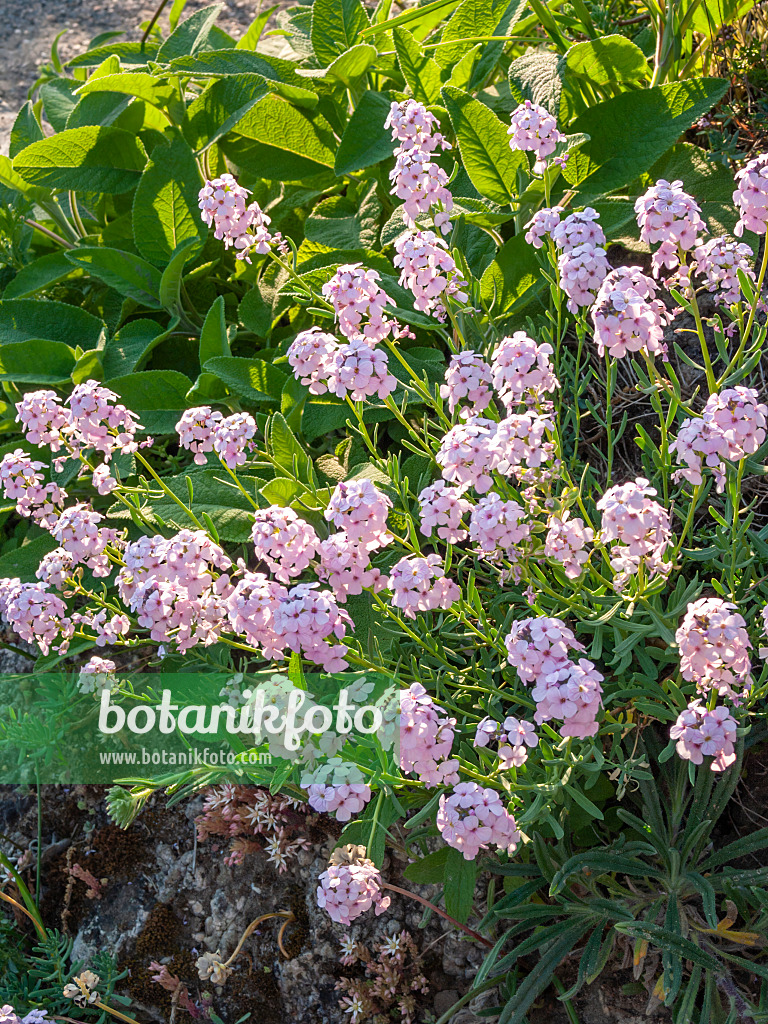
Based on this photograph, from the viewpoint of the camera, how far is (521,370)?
157cm

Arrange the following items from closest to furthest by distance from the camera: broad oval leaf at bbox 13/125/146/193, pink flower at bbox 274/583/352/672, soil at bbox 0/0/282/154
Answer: pink flower at bbox 274/583/352/672, broad oval leaf at bbox 13/125/146/193, soil at bbox 0/0/282/154

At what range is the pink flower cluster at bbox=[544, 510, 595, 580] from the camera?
147 cm

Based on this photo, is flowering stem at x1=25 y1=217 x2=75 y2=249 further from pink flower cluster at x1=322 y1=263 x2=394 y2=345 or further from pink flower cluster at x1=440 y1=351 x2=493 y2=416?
pink flower cluster at x1=440 y1=351 x2=493 y2=416

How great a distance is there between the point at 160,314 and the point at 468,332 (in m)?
1.45

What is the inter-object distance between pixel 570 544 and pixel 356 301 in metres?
0.58

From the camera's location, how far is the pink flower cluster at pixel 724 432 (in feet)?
4.42

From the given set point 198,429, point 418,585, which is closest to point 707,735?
point 418,585

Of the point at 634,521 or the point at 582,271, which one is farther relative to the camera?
the point at 582,271

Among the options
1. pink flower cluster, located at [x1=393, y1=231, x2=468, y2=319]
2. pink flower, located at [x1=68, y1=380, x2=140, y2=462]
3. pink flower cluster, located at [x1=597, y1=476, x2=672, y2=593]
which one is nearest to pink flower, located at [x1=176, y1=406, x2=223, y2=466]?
pink flower, located at [x1=68, y1=380, x2=140, y2=462]

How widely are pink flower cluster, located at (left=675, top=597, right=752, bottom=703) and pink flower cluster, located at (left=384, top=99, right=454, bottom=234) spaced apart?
93 centimetres

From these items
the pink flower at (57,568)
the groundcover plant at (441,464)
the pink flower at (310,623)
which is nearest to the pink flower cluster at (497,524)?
the groundcover plant at (441,464)

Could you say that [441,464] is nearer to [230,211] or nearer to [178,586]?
[178,586]

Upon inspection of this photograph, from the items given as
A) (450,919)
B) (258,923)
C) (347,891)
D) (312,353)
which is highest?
(312,353)

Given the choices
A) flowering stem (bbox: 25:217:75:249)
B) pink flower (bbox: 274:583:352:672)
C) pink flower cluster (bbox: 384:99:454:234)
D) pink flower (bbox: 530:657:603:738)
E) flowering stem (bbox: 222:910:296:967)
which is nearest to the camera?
pink flower (bbox: 530:657:603:738)
